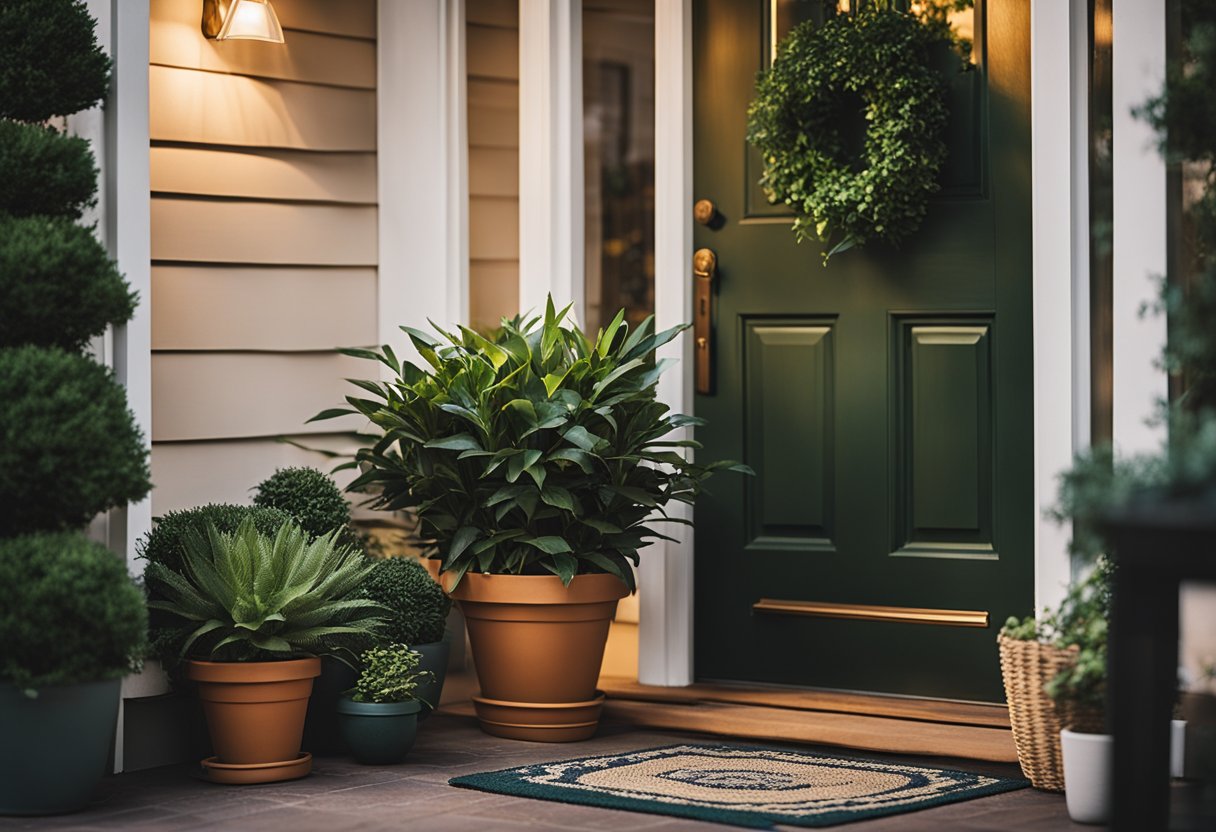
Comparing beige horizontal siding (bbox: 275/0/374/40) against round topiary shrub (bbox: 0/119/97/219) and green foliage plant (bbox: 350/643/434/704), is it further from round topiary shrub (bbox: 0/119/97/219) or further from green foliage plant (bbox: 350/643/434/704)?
green foliage plant (bbox: 350/643/434/704)

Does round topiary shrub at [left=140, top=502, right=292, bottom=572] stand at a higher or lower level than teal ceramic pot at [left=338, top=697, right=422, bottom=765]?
higher

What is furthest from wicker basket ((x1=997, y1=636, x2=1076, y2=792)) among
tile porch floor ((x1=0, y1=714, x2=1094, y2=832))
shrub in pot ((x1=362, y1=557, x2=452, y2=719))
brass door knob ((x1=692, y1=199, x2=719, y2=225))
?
brass door knob ((x1=692, y1=199, x2=719, y2=225))

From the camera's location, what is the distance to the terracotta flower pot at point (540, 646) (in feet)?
13.2

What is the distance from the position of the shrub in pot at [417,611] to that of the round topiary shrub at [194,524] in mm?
278

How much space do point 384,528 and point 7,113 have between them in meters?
1.63

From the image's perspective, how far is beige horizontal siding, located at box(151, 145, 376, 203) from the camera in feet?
14.0

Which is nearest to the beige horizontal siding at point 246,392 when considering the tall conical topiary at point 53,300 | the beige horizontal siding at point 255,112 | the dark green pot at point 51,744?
the beige horizontal siding at point 255,112

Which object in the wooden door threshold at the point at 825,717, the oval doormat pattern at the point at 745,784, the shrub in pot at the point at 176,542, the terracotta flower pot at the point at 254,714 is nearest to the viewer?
the oval doormat pattern at the point at 745,784

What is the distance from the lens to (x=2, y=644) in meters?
3.21

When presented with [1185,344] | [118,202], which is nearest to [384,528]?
[118,202]

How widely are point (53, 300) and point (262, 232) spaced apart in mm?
1177

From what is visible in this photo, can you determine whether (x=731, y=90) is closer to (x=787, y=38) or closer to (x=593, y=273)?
(x=787, y=38)

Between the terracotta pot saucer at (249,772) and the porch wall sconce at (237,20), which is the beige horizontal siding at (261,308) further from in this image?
the terracotta pot saucer at (249,772)

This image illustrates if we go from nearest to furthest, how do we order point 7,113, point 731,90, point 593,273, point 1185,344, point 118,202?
1. point 1185,344
2. point 7,113
3. point 118,202
4. point 731,90
5. point 593,273
